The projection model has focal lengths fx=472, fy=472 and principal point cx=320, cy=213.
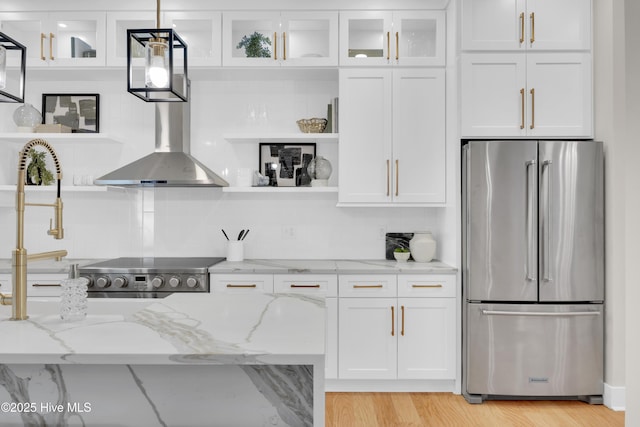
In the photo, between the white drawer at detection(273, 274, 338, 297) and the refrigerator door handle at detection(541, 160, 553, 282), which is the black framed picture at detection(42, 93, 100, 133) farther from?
the refrigerator door handle at detection(541, 160, 553, 282)

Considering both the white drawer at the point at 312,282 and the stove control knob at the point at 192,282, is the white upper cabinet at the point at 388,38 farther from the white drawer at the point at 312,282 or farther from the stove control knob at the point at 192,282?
the stove control knob at the point at 192,282

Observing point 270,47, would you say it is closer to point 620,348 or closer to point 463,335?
point 463,335

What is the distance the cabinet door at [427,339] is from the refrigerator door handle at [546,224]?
25.5 inches

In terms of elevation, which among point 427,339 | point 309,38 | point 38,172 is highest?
point 309,38

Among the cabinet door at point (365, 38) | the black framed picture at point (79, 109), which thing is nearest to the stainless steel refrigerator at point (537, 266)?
the cabinet door at point (365, 38)

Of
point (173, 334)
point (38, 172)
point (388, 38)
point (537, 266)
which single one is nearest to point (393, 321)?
point (537, 266)

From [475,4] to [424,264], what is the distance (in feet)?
6.29

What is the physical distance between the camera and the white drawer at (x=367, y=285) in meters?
3.39

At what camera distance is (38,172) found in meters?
3.82

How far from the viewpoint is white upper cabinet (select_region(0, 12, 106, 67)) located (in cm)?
367

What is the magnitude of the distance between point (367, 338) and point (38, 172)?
2.93 metres

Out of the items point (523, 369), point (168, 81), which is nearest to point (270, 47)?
point (168, 81)

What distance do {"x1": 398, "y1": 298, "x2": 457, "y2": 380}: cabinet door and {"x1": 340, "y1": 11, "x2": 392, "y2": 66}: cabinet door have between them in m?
1.84

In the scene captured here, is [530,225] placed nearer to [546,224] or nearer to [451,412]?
[546,224]
